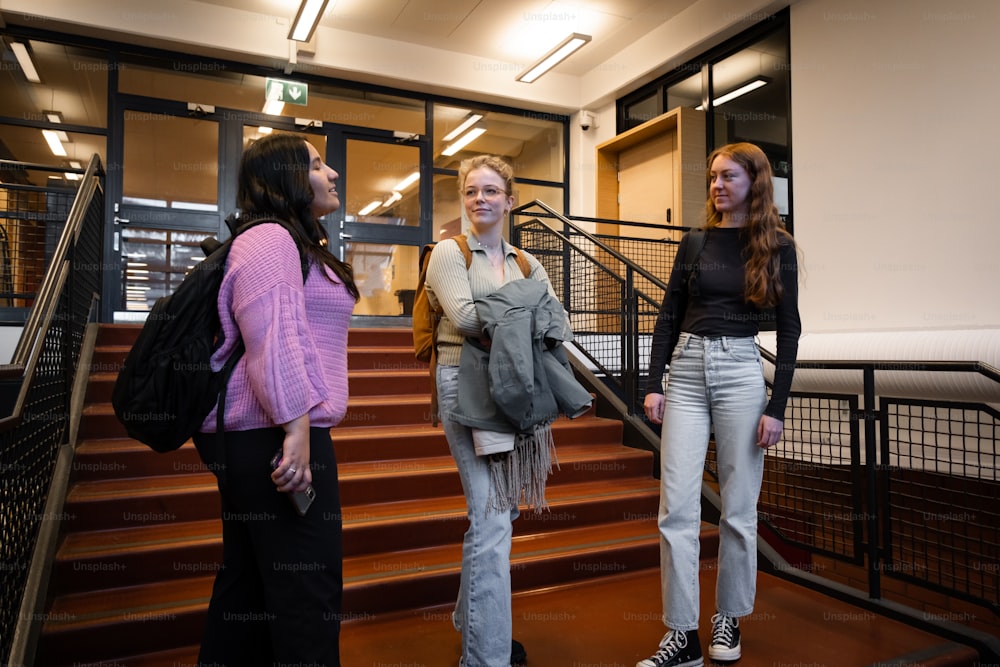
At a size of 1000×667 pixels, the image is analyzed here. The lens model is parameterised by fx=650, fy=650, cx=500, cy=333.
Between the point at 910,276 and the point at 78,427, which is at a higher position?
the point at 910,276

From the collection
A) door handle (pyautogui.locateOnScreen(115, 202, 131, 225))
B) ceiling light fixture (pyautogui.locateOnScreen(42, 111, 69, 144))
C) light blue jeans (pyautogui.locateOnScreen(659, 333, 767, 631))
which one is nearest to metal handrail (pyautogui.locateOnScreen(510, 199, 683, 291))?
light blue jeans (pyautogui.locateOnScreen(659, 333, 767, 631))

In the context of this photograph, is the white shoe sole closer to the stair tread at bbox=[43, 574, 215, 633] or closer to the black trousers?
the black trousers

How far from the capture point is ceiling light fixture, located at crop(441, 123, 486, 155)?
7714 millimetres

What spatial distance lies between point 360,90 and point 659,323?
6.02 m

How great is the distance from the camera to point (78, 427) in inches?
119

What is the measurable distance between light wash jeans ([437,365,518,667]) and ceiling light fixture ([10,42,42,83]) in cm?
656

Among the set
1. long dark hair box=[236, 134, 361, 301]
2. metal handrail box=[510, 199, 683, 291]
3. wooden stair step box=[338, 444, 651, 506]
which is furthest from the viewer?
metal handrail box=[510, 199, 683, 291]

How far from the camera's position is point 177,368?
3.79 ft

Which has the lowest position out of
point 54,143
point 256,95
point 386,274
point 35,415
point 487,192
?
point 35,415

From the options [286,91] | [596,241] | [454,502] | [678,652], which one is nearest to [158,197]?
[286,91]

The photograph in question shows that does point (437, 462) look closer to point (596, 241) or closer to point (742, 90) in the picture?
point (596, 241)

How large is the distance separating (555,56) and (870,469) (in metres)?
5.23

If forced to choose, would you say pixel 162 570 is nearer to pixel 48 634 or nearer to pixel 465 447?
pixel 48 634

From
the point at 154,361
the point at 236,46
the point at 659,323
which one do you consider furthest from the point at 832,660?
the point at 236,46
